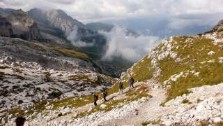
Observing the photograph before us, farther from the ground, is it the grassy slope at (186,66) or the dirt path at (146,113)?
the grassy slope at (186,66)

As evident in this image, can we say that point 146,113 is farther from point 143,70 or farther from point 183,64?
point 143,70

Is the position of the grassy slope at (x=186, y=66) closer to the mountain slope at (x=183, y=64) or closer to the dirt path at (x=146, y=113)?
the mountain slope at (x=183, y=64)

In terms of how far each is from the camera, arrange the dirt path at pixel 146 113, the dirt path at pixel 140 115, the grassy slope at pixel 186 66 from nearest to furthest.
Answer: the dirt path at pixel 146 113 < the dirt path at pixel 140 115 < the grassy slope at pixel 186 66

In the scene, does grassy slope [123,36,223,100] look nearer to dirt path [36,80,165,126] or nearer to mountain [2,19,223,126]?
mountain [2,19,223,126]

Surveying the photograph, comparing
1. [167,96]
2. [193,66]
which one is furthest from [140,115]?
[193,66]

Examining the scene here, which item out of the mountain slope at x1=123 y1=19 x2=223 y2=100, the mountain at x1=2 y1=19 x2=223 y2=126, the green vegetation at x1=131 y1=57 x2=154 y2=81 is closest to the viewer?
the mountain at x1=2 y1=19 x2=223 y2=126

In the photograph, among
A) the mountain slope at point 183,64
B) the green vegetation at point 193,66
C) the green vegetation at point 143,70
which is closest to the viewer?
the green vegetation at point 193,66

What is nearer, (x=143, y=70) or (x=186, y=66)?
(x=186, y=66)

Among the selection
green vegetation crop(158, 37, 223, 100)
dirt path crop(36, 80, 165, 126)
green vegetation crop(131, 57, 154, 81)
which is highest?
green vegetation crop(158, 37, 223, 100)

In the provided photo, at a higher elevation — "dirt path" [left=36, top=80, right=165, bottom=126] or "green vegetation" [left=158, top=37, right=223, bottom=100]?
"green vegetation" [left=158, top=37, right=223, bottom=100]

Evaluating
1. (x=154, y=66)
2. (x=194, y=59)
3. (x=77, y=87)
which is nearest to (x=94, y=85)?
(x=77, y=87)

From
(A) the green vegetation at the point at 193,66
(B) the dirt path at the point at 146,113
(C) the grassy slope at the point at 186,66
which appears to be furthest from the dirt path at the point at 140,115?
(A) the green vegetation at the point at 193,66

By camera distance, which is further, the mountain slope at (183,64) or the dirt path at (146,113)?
the mountain slope at (183,64)

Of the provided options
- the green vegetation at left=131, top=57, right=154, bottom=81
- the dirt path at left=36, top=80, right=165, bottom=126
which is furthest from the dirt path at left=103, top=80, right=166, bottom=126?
the green vegetation at left=131, top=57, right=154, bottom=81
